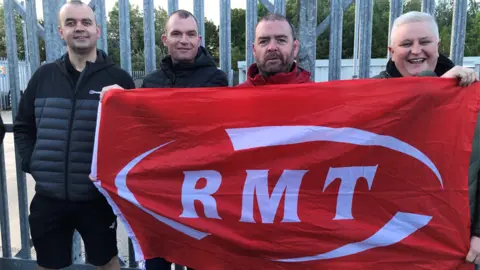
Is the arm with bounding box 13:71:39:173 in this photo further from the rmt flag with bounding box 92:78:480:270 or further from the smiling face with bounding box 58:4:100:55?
the rmt flag with bounding box 92:78:480:270

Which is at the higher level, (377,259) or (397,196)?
(397,196)

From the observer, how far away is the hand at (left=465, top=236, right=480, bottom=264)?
2.24 meters

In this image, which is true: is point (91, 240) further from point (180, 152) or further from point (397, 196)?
point (397, 196)

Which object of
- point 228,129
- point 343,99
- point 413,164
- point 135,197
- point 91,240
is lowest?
point 91,240

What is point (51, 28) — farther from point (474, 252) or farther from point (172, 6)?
point (474, 252)

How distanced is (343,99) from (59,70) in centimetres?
190

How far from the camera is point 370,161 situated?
2316 millimetres

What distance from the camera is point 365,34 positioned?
305 centimetres

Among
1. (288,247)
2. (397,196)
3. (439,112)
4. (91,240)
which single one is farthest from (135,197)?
(439,112)

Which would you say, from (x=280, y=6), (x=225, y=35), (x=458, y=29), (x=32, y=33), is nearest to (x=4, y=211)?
(x=32, y=33)

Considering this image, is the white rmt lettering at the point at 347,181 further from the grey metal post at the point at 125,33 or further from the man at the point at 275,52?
the grey metal post at the point at 125,33

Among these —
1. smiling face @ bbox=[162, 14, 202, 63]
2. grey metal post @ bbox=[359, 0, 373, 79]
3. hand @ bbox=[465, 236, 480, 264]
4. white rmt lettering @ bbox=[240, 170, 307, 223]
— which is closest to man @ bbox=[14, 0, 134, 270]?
smiling face @ bbox=[162, 14, 202, 63]

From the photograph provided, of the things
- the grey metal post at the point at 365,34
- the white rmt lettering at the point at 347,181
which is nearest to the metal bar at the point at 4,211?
the white rmt lettering at the point at 347,181

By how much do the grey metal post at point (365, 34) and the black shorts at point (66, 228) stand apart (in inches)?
82.6
